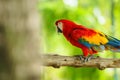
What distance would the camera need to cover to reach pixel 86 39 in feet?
3.64

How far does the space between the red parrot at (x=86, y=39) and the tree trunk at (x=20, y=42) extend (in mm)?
650

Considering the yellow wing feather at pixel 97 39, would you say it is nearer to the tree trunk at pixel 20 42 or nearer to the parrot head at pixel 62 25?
the parrot head at pixel 62 25

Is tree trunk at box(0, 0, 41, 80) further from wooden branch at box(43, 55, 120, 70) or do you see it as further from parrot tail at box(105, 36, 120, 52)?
parrot tail at box(105, 36, 120, 52)

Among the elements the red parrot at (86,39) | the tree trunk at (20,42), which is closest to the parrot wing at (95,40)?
the red parrot at (86,39)

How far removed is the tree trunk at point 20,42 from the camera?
0.40 meters

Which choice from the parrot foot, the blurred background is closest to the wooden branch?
the parrot foot

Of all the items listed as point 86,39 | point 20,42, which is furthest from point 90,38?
point 20,42

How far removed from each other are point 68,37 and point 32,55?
0.69 meters

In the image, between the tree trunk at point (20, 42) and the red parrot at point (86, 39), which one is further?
the red parrot at point (86, 39)

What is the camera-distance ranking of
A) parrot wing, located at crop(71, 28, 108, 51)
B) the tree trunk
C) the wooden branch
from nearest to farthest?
1. the tree trunk
2. the wooden branch
3. parrot wing, located at crop(71, 28, 108, 51)

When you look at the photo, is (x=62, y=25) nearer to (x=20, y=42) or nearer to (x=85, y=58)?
(x=85, y=58)

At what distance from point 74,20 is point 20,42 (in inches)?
50.1

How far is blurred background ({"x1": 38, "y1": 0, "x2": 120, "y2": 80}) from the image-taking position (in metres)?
1.65

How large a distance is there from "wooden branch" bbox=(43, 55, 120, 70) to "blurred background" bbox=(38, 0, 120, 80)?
508 millimetres
